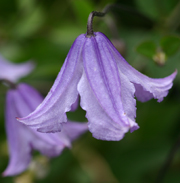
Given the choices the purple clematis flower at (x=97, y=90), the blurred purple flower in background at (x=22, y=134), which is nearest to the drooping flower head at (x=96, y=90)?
the purple clematis flower at (x=97, y=90)

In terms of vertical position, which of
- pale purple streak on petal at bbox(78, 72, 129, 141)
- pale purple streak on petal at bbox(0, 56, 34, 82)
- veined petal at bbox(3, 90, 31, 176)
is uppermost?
pale purple streak on petal at bbox(78, 72, 129, 141)

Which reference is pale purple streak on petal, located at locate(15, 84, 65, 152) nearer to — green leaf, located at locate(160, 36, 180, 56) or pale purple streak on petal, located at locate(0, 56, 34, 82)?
pale purple streak on petal, located at locate(0, 56, 34, 82)

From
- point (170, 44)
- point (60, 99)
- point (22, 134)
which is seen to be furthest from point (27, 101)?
point (170, 44)

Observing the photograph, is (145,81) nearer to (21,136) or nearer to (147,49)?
(147,49)

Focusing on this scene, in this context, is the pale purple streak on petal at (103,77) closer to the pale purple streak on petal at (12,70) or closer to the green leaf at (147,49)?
the green leaf at (147,49)

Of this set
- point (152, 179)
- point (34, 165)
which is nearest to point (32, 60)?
point (34, 165)

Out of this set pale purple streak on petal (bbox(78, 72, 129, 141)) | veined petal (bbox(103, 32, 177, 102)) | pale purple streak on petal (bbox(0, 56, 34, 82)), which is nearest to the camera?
pale purple streak on petal (bbox(78, 72, 129, 141))

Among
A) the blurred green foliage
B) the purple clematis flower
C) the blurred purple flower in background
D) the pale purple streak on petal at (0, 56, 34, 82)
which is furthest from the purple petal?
the pale purple streak on petal at (0, 56, 34, 82)
